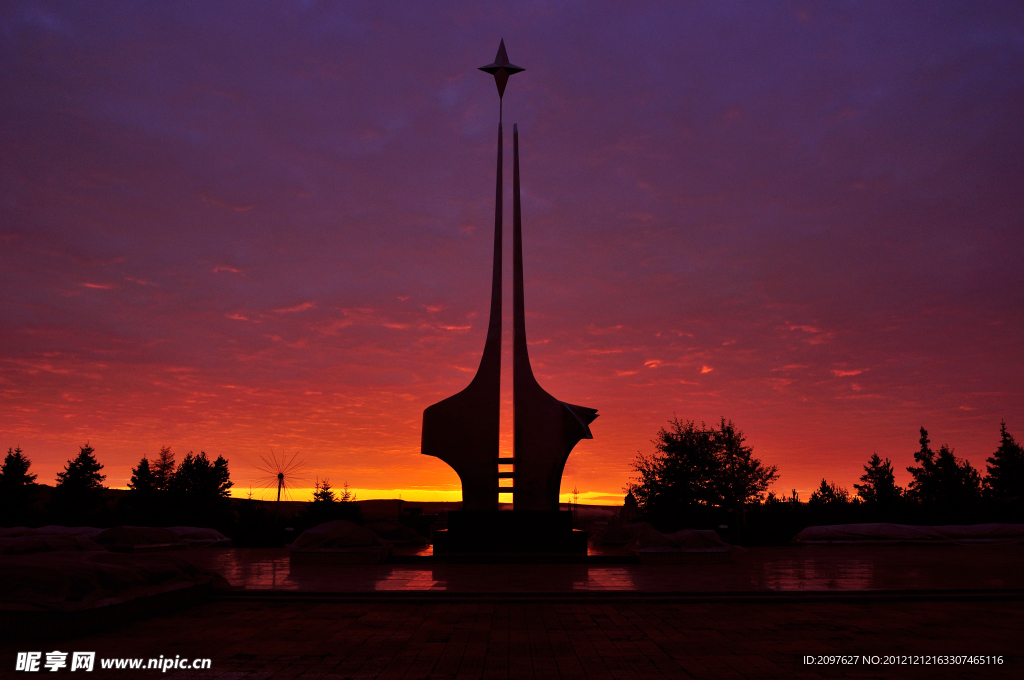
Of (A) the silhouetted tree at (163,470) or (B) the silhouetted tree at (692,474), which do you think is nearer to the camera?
(B) the silhouetted tree at (692,474)

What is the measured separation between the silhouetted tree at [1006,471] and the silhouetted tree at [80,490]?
7770 cm

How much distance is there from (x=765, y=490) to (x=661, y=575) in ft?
124

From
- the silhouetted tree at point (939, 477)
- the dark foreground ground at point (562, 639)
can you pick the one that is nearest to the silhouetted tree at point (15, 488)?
the dark foreground ground at point (562, 639)

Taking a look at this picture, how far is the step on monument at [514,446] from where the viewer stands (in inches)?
848

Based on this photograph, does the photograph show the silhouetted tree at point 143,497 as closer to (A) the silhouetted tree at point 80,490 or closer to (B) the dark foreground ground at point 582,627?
(A) the silhouetted tree at point 80,490

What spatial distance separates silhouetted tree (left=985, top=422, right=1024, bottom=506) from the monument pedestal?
5195cm

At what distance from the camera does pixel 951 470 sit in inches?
2552

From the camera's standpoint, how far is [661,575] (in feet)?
48.3

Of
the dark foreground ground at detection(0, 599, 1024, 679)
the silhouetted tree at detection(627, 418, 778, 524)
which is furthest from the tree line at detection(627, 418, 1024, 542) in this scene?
the dark foreground ground at detection(0, 599, 1024, 679)

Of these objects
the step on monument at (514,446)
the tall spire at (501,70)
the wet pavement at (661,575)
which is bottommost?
the wet pavement at (661,575)

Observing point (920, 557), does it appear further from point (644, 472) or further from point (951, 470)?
point (951, 470)

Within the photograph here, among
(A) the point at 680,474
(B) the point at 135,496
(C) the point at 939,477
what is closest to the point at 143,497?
(B) the point at 135,496

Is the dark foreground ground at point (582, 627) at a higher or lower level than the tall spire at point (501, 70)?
lower

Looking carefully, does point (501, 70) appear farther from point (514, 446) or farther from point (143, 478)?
point (143, 478)
